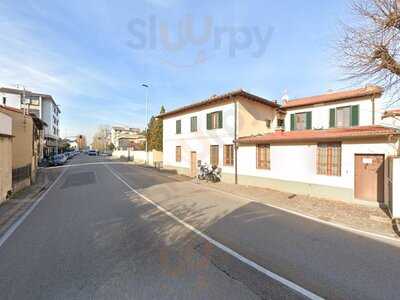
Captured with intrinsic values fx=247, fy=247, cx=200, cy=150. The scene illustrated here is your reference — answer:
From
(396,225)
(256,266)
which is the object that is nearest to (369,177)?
(396,225)

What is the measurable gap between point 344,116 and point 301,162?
8.58 metres

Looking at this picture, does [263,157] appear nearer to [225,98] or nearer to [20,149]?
[225,98]

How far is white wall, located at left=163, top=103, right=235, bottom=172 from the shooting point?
17641 mm

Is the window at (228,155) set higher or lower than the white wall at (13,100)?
lower

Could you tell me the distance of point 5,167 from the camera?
1015 cm

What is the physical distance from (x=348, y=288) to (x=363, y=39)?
8.61 m

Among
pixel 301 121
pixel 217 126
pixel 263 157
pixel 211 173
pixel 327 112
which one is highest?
pixel 327 112

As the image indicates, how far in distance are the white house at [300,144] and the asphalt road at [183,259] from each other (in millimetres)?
4908

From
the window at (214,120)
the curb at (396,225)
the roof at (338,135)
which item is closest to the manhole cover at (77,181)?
the window at (214,120)

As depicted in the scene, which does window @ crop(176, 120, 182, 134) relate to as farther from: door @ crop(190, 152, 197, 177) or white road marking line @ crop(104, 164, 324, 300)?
white road marking line @ crop(104, 164, 324, 300)

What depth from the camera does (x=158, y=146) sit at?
39.9 m

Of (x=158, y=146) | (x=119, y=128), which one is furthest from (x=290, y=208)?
(x=119, y=128)

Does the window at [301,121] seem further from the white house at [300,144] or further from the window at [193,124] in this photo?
the window at [193,124]

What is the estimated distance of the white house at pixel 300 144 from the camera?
1048 cm
